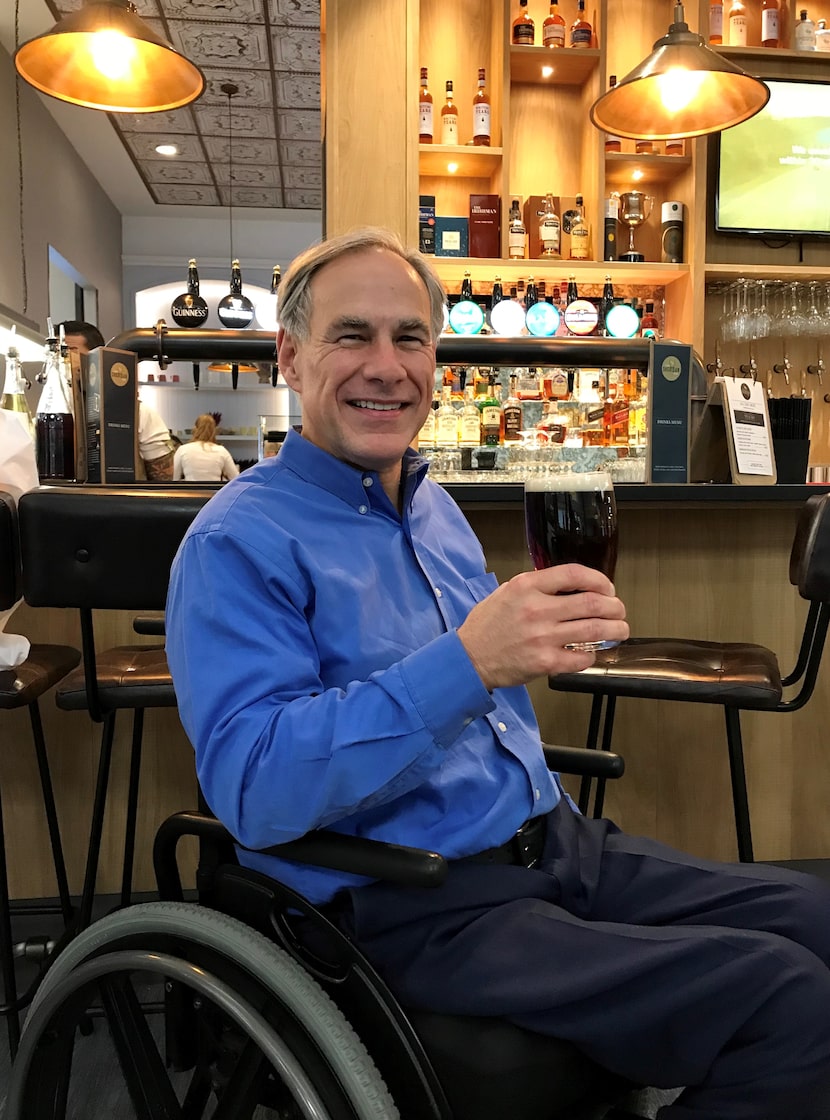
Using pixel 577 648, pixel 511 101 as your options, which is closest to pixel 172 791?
pixel 577 648

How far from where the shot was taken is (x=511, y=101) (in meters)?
4.07

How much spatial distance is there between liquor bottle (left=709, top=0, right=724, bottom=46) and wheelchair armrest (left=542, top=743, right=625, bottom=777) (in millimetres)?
3922

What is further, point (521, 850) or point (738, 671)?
point (738, 671)

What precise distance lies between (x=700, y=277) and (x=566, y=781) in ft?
8.50

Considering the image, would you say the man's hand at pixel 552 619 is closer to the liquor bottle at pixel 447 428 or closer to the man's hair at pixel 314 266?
the man's hair at pixel 314 266

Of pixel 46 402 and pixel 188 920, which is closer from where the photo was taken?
pixel 188 920

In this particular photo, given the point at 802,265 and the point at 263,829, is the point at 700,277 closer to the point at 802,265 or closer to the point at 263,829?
the point at 802,265

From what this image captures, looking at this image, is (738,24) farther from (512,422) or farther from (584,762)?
(584,762)

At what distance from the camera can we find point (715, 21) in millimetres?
4027

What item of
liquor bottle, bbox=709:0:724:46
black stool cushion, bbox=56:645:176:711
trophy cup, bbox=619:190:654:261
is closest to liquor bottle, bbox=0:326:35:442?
black stool cushion, bbox=56:645:176:711

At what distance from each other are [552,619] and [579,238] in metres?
3.51

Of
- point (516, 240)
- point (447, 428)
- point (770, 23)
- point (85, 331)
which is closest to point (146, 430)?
point (85, 331)

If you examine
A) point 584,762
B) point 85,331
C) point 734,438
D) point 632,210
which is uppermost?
point 632,210

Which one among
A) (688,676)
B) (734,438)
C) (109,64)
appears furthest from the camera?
(109,64)
